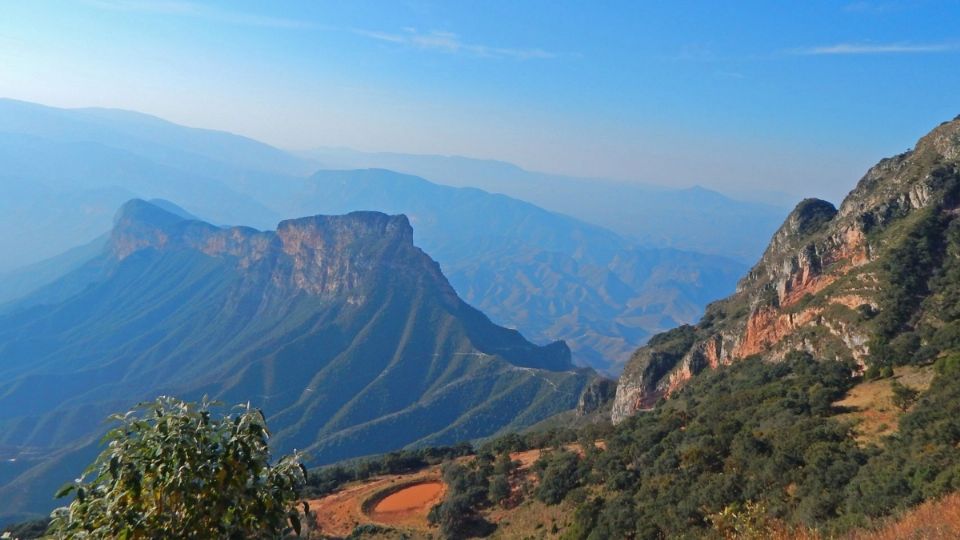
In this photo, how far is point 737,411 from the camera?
108 feet

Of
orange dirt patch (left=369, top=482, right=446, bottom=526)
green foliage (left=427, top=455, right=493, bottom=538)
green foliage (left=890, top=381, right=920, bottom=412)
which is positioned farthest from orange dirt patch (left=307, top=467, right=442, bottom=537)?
green foliage (left=890, top=381, right=920, bottom=412)

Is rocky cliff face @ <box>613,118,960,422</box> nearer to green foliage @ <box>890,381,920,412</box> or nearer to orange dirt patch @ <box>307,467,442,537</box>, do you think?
green foliage @ <box>890,381,920,412</box>

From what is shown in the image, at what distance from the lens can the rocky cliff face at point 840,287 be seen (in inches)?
1574

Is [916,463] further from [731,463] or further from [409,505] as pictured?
[409,505]

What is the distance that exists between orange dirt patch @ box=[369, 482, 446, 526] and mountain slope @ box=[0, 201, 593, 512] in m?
71.7

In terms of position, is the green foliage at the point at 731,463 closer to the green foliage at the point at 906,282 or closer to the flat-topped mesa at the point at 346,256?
the green foliage at the point at 906,282

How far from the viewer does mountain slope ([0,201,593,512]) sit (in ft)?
400

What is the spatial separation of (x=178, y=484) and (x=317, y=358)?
14904cm

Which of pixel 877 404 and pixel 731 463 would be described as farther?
pixel 877 404

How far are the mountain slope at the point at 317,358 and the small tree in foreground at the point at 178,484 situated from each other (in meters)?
102

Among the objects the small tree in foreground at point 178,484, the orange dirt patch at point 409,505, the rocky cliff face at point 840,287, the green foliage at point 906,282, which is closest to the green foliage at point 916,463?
the green foliage at point 906,282

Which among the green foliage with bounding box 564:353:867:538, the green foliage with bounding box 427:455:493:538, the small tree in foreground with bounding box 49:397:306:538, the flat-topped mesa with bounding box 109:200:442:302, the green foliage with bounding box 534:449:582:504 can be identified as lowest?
the green foliage with bounding box 427:455:493:538

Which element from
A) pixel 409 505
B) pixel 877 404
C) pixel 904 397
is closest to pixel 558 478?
pixel 409 505

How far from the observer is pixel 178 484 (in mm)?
6133
